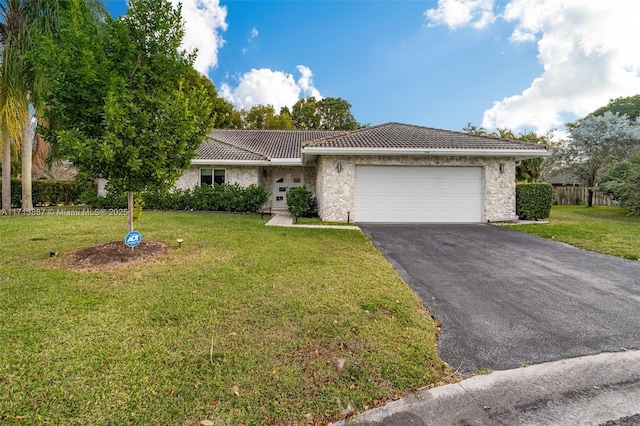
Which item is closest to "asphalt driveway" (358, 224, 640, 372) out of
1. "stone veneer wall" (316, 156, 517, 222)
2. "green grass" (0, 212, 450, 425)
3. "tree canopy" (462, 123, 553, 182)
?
"green grass" (0, 212, 450, 425)

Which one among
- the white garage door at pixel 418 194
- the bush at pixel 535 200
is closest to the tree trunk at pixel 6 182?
the white garage door at pixel 418 194

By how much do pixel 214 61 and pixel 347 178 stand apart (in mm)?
13512

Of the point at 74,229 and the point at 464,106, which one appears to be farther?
the point at 464,106

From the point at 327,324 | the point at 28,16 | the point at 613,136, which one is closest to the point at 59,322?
the point at 327,324

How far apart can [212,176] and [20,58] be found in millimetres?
7771

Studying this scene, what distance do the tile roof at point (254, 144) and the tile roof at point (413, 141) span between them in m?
1.92

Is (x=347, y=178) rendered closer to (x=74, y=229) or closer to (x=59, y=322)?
(x=74, y=229)

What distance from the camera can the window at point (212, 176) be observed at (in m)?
15.2

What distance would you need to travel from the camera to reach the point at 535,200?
488 inches

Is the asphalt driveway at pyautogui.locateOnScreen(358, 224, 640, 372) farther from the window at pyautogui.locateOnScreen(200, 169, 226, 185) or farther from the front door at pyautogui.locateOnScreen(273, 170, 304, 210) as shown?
the window at pyautogui.locateOnScreen(200, 169, 226, 185)

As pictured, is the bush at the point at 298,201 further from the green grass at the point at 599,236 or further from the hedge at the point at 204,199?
the green grass at the point at 599,236

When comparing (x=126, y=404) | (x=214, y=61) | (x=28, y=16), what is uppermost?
(x=214, y=61)

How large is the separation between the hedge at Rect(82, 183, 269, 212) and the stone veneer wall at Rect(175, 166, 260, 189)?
0.69 meters

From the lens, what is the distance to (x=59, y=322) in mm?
3273
